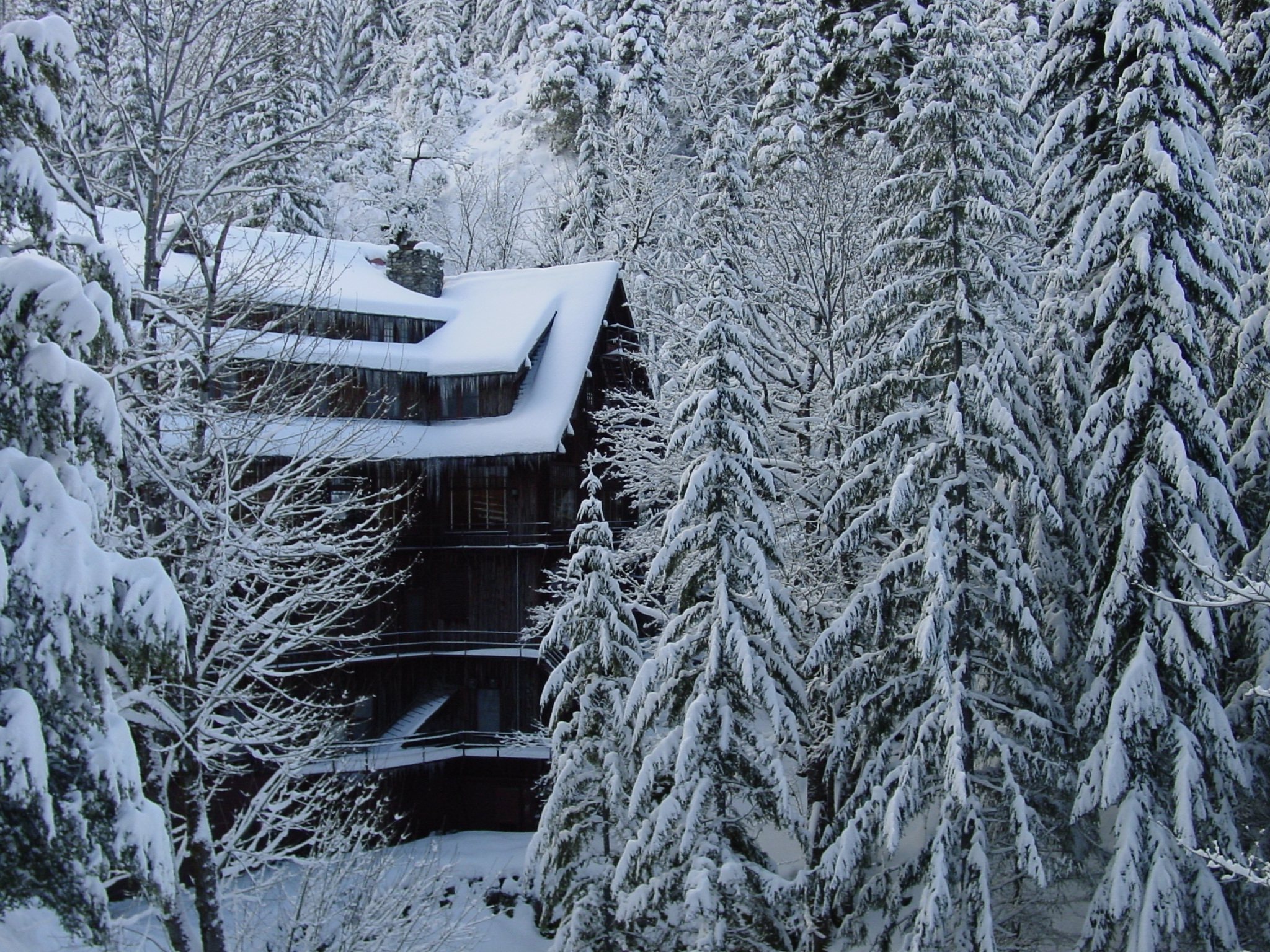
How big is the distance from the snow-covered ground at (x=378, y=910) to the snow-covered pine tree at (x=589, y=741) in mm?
1591

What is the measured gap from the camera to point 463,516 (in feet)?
80.4

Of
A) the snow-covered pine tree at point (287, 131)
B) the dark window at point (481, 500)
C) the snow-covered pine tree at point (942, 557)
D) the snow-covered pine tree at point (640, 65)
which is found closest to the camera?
the snow-covered pine tree at point (287, 131)

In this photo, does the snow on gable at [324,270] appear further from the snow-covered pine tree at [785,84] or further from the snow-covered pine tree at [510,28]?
the snow-covered pine tree at [510,28]

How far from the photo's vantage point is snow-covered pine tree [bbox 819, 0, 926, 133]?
21.5m

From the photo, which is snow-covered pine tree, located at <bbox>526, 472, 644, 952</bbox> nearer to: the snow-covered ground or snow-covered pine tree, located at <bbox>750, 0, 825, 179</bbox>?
the snow-covered ground

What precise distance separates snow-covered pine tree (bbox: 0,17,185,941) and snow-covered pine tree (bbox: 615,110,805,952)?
808cm

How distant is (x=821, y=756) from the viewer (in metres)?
17.0

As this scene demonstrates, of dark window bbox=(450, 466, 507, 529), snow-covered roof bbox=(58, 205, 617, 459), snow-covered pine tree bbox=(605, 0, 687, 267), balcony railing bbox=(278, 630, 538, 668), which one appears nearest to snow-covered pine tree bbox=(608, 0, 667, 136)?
snow-covered pine tree bbox=(605, 0, 687, 267)

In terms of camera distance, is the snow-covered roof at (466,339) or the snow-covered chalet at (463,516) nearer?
the snow-covered roof at (466,339)

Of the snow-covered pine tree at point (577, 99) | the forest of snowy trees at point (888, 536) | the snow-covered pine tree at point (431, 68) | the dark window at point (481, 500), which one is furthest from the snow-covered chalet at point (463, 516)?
the snow-covered pine tree at point (431, 68)

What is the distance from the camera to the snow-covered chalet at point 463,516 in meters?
23.3

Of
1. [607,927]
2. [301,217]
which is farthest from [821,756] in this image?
[301,217]

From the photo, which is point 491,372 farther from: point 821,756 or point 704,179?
point 821,756

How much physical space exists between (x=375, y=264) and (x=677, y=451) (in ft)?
51.2
